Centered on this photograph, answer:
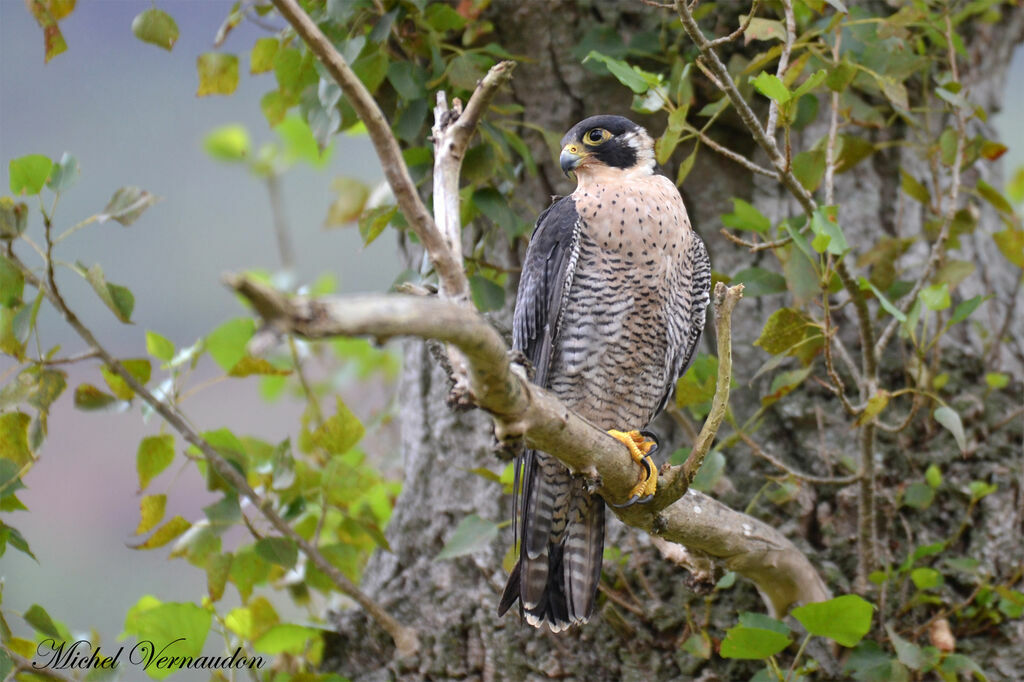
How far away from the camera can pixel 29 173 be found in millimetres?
1951

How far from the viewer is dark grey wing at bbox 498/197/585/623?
2.26 meters

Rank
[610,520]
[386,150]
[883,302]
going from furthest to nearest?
[610,520] < [883,302] < [386,150]

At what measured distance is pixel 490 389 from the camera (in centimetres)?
128

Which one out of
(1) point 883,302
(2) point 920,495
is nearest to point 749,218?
(1) point 883,302

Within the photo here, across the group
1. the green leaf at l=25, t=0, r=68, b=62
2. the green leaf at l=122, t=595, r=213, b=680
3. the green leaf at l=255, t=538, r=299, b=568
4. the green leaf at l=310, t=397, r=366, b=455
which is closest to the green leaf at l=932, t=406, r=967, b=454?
the green leaf at l=310, t=397, r=366, b=455

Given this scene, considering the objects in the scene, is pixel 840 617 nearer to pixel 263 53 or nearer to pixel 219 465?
pixel 219 465

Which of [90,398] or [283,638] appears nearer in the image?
[90,398]

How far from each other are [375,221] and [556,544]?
1013 millimetres

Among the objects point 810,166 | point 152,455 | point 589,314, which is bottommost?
point 152,455

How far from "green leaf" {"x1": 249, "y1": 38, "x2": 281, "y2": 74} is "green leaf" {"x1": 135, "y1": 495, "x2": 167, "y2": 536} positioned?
1.26 m

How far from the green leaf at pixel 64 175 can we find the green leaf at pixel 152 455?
665 millimetres

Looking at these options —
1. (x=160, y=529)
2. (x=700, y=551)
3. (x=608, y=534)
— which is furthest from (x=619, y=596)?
(x=160, y=529)

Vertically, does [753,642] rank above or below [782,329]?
below
